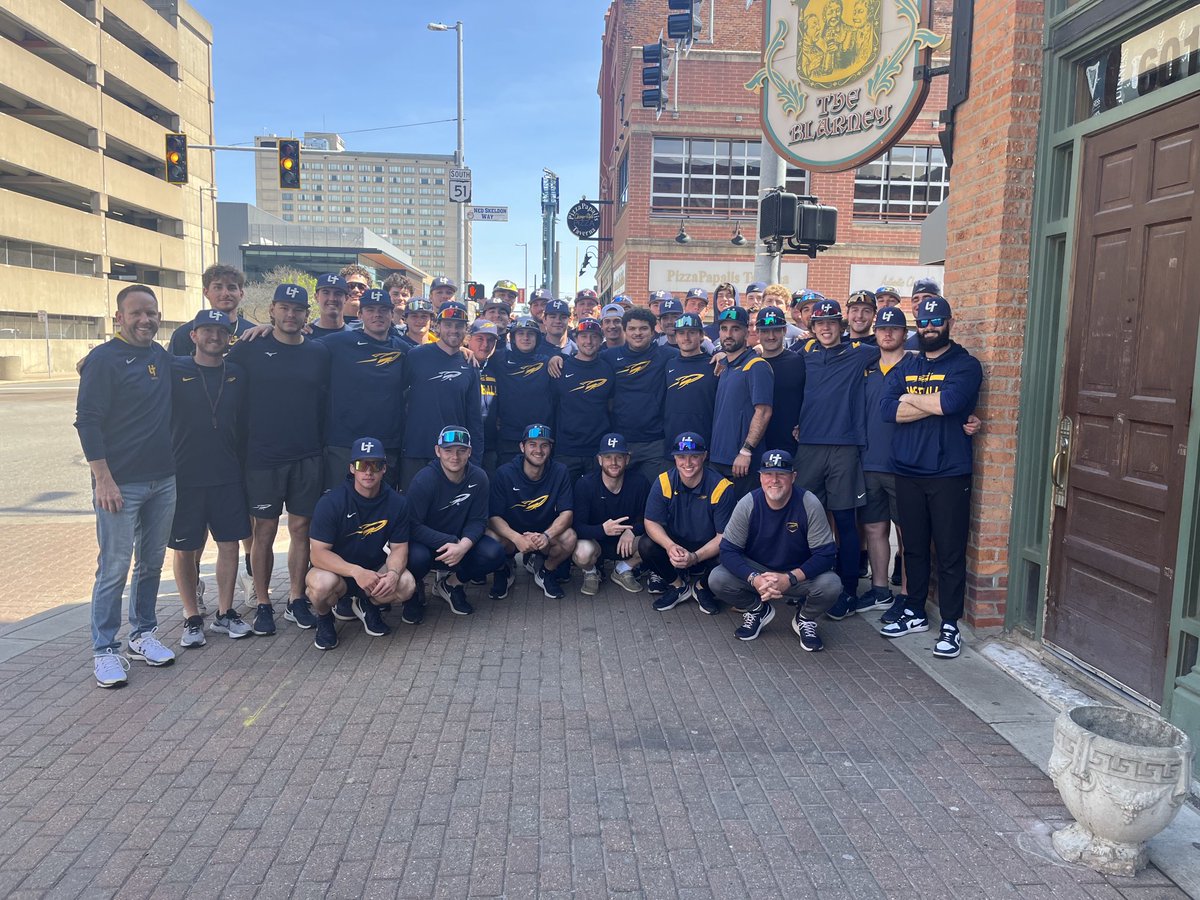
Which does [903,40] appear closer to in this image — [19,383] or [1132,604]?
[1132,604]

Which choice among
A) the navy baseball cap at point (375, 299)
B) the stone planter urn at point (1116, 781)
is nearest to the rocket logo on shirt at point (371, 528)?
the navy baseball cap at point (375, 299)

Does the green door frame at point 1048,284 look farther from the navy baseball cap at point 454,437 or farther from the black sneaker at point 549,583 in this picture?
the navy baseball cap at point 454,437

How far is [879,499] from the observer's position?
19.1 ft

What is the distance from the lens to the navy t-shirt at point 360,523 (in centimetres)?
534

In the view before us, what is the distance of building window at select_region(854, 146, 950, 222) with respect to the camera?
74.9 feet

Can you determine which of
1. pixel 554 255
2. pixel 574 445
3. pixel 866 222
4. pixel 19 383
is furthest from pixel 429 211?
pixel 574 445

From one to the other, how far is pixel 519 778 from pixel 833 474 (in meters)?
3.35

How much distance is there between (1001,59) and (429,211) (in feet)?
667

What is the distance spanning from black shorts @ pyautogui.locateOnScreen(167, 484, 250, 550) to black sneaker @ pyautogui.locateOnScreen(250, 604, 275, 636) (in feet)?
1.77

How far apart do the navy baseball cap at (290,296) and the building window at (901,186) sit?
67.2ft

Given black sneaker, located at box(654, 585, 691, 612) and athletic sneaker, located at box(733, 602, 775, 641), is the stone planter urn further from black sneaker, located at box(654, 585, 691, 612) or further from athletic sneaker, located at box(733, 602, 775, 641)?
black sneaker, located at box(654, 585, 691, 612)

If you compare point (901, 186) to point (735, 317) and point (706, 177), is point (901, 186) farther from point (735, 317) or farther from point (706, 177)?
point (735, 317)

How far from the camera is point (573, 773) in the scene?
372cm

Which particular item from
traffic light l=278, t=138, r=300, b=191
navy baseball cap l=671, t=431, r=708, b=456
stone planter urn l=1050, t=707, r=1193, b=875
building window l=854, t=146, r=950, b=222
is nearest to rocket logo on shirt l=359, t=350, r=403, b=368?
navy baseball cap l=671, t=431, r=708, b=456
